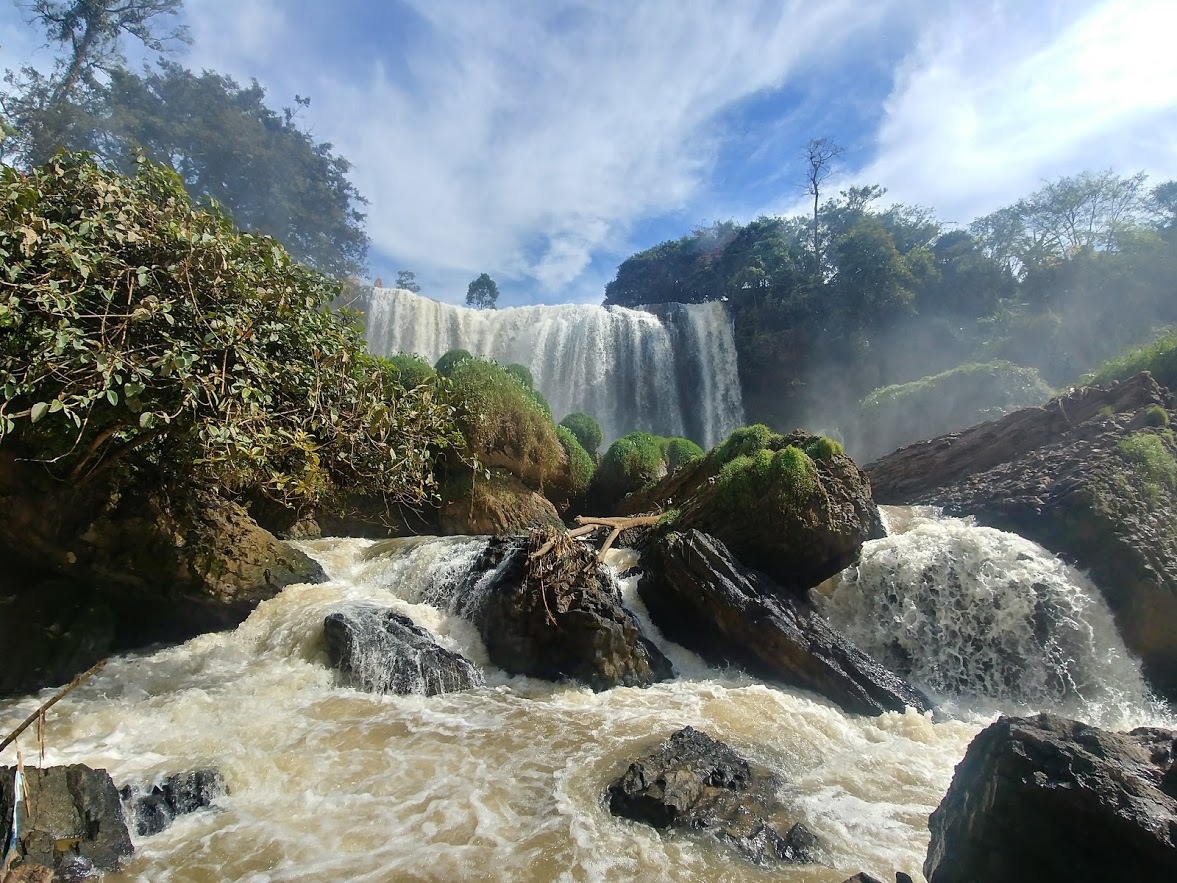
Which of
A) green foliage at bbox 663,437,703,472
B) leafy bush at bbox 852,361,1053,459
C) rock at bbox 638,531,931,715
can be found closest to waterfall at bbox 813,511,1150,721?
rock at bbox 638,531,931,715

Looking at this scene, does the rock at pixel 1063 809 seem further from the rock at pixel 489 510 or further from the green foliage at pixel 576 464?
the green foliage at pixel 576 464

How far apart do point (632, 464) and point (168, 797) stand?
468 inches

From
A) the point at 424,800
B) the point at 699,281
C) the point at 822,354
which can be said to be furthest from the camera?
the point at 699,281

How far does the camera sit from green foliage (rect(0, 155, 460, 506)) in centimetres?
397

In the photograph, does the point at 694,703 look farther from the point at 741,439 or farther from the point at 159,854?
the point at 741,439

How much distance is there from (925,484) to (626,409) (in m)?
12.7

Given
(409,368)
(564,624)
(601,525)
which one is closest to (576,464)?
(409,368)

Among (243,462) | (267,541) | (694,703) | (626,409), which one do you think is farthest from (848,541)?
(626,409)

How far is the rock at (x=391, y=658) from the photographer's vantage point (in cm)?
632

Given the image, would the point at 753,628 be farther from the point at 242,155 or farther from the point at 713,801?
the point at 242,155

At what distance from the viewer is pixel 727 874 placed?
3.44m

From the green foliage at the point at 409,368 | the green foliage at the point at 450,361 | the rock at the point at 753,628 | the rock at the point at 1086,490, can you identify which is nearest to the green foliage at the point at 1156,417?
the rock at the point at 1086,490

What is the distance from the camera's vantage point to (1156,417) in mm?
10016

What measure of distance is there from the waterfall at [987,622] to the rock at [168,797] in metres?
7.77
